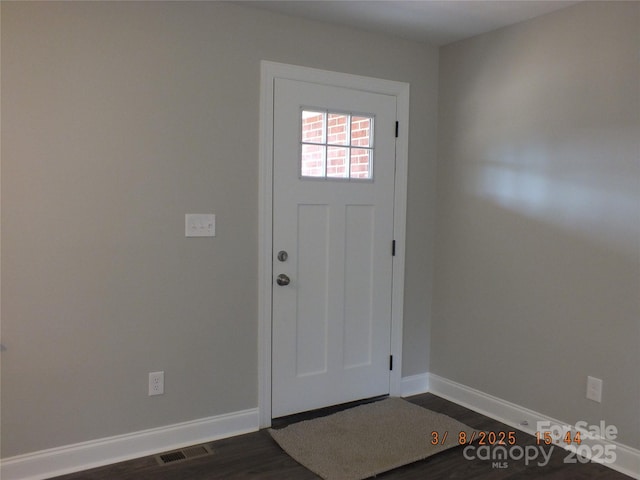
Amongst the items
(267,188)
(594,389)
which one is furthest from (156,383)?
(594,389)

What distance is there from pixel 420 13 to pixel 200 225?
172 cm

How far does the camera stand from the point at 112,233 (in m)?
2.62

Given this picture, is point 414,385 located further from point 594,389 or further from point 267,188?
point 267,188

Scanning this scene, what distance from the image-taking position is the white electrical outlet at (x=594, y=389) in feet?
9.08

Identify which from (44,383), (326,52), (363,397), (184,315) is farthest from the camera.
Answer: (363,397)

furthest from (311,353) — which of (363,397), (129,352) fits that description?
(129,352)

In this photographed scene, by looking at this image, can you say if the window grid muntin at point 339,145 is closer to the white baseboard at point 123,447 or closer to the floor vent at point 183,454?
the white baseboard at point 123,447

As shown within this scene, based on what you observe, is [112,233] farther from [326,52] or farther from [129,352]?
[326,52]

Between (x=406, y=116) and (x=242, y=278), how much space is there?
5.11 ft

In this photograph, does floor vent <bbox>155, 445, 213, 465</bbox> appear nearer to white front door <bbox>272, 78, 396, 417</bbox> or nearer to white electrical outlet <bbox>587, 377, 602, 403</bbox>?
white front door <bbox>272, 78, 396, 417</bbox>

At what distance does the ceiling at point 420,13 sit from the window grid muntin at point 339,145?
53 centimetres

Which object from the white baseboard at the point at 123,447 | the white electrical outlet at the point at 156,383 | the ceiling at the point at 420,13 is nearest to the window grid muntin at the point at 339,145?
the ceiling at the point at 420,13

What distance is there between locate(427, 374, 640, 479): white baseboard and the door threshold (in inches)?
20.0

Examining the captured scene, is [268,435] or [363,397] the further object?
[363,397]
